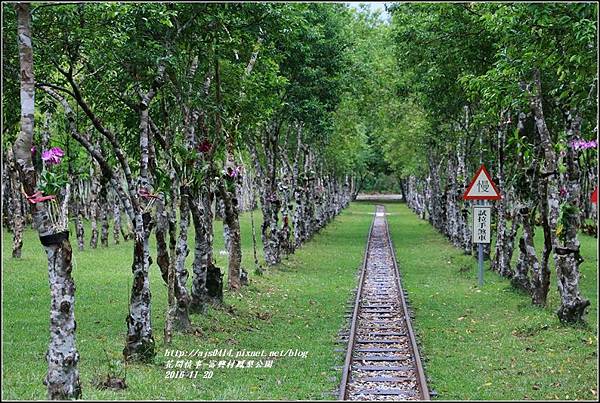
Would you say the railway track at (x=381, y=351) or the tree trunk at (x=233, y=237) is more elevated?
the tree trunk at (x=233, y=237)

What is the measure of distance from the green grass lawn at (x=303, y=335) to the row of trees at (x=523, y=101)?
1225 mm

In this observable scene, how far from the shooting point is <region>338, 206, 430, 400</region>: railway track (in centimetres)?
949

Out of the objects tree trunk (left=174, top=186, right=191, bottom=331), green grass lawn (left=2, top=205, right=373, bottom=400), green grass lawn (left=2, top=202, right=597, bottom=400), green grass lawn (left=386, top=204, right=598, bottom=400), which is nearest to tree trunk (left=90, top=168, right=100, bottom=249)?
green grass lawn (left=2, top=205, right=373, bottom=400)

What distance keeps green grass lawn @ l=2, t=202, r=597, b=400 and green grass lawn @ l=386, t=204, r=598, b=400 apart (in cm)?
2

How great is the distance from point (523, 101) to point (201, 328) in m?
6.33

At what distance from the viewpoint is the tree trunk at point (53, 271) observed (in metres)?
7.46

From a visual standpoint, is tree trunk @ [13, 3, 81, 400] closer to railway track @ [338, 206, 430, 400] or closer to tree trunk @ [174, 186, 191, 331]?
railway track @ [338, 206, 430, 400]

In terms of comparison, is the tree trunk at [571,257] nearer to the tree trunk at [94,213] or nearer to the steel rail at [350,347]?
the steel rail at [350,347]

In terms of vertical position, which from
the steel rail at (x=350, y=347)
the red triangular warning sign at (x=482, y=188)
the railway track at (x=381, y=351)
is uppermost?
the red triangular warning sign at (x=482, y=188)

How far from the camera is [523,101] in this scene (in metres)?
12.6

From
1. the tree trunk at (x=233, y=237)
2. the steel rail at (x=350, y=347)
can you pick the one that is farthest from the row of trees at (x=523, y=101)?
the tree trunk at (x=233, y=237)

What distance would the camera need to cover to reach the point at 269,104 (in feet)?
54.3

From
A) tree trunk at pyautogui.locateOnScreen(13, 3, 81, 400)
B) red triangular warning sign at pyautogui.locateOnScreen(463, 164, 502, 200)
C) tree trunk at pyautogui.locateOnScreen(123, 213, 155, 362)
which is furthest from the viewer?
red triangular warning sign at pyautogui.locateOnScreen(463, 164, 502, 200)

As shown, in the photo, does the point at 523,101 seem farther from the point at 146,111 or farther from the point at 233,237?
Result: the point at 233,237
